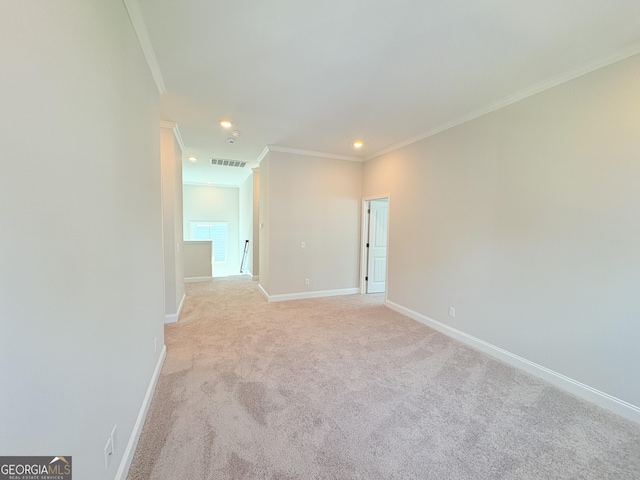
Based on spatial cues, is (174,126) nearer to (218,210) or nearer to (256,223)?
(256,223)

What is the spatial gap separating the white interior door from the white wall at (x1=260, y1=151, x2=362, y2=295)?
0.28 metres

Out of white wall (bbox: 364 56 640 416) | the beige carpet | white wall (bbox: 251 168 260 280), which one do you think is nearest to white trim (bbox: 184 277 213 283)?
white wall (bbox: 251 168 260 280)

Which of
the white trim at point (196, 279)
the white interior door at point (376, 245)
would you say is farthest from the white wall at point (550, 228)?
the white trim at point (196, 279)

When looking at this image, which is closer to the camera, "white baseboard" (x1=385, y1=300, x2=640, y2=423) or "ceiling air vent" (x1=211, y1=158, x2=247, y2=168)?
"white baseboard" (x1=385, y1=300, x2=640, y2=423)

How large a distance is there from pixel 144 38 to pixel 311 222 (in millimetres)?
3499

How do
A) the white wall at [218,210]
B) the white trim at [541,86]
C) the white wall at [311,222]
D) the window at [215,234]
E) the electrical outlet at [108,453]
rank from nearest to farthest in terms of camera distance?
1. the electrical outlet at [108,453]
2. the white trim at [541,86]
3. the white wall at [311,222]
4. the white wall at [218,210]
5. the window at [215,234]

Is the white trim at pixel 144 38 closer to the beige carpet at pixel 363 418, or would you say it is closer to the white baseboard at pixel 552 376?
the beige carpet at pixel 363 418

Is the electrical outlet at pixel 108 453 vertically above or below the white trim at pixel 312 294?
above

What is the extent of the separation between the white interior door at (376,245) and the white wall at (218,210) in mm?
5519

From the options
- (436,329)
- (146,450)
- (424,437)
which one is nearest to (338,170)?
(436,329)

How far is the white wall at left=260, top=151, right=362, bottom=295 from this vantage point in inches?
185

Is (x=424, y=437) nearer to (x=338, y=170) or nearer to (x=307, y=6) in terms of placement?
(x=307, y=6)

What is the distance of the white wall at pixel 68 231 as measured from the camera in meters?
0.70

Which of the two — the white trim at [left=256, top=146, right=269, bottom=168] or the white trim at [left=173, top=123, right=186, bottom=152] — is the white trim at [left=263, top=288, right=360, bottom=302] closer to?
the white trim at [left=256, top=146, right=269, bottom=168]
